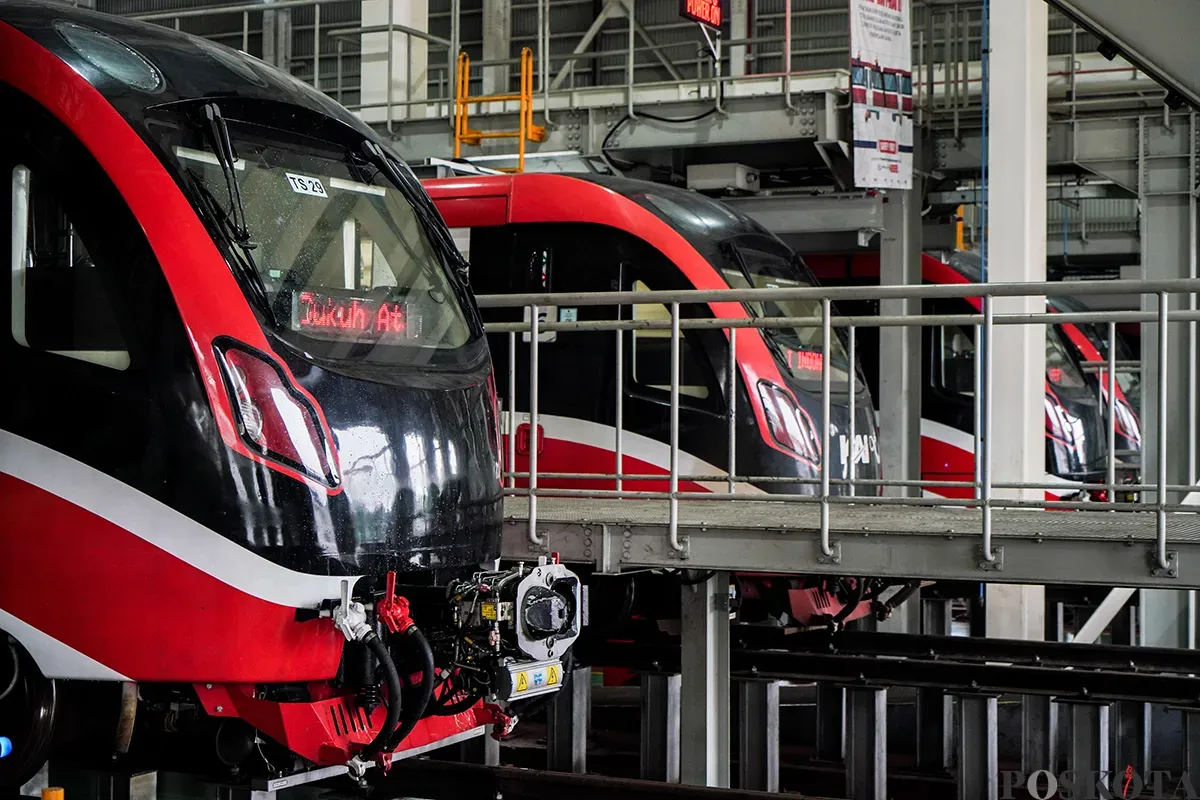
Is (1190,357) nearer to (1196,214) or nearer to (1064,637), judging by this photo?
(1196,214)

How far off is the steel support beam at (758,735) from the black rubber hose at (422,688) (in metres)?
3.09

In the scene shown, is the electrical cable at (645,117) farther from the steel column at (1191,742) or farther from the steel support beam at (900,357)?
the steel column at (1191,742)

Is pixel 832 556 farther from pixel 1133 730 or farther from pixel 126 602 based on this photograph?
pixel 126 602

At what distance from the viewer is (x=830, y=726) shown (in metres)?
9.09

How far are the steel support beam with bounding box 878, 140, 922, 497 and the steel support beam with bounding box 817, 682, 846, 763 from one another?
121 inches

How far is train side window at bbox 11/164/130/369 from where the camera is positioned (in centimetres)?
529

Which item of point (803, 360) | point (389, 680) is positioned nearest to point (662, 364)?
point (803, 360)

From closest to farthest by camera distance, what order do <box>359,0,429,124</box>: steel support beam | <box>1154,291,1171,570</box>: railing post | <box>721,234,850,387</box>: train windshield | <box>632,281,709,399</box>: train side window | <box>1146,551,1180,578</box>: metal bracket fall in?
<box>1154,291,1171,570</box>: railing post < <box>1146,551,1180,578</box>: metal bracket < <box>632,281,709,399</box>: train side window < <box>721,234,850,387</box>: train windshield < <box>359,0,429,124</box>: steel support beam

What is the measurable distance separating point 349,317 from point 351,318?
0.01 m

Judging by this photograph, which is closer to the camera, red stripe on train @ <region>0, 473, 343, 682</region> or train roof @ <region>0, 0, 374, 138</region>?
red stripe on train @ <region>0, 473, 343, 682</region>

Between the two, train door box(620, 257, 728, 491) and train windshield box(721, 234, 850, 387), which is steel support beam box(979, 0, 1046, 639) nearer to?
train windshield box(721, 234, 850, 387)

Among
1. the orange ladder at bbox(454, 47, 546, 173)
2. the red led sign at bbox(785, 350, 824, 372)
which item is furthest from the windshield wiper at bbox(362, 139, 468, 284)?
the orange ladder at bbox(454, 47, 546, 173)

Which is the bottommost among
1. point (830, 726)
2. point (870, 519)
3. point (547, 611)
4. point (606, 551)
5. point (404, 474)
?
point (830, 726)

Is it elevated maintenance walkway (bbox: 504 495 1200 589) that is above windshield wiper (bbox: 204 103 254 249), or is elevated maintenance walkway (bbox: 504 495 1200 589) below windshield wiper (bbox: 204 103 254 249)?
below
